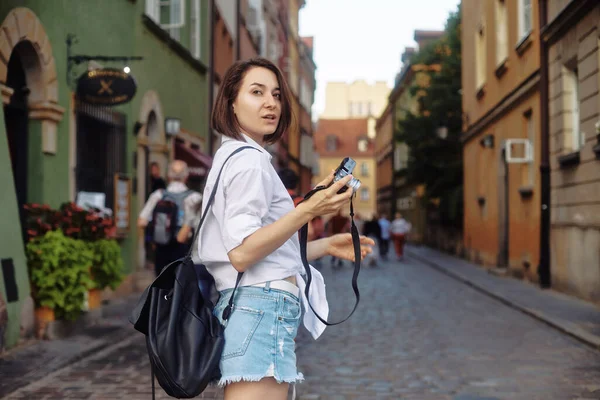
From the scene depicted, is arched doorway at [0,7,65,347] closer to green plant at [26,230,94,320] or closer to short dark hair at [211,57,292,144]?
green plant at [26,230,94,320]

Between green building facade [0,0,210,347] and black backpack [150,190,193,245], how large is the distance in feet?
5.29

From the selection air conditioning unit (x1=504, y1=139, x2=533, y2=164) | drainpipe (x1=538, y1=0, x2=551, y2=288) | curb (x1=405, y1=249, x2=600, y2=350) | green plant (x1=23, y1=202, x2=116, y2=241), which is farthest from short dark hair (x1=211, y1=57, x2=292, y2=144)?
air conditioning unit (x1=504, y1=139, x2=533, y2=164)

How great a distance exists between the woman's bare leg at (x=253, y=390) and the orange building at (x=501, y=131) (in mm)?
14466

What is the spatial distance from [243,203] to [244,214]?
3 centimetres

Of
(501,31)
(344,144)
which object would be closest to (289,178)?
(501,31)

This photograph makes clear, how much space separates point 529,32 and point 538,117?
182cm

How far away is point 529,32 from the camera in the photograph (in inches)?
672

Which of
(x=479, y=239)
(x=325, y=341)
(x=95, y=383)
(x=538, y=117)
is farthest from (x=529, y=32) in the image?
(x=95, y=383)

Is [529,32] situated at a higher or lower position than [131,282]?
higher

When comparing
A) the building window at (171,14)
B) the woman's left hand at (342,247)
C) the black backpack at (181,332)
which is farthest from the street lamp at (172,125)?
the black backpack at (181,332)

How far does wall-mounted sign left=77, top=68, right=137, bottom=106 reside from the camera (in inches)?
426

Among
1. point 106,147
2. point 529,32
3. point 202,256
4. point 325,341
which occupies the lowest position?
point 325,341

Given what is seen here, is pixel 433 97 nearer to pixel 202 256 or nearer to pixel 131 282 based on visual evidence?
pixel 131 282

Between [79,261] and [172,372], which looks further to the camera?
[79,261]
